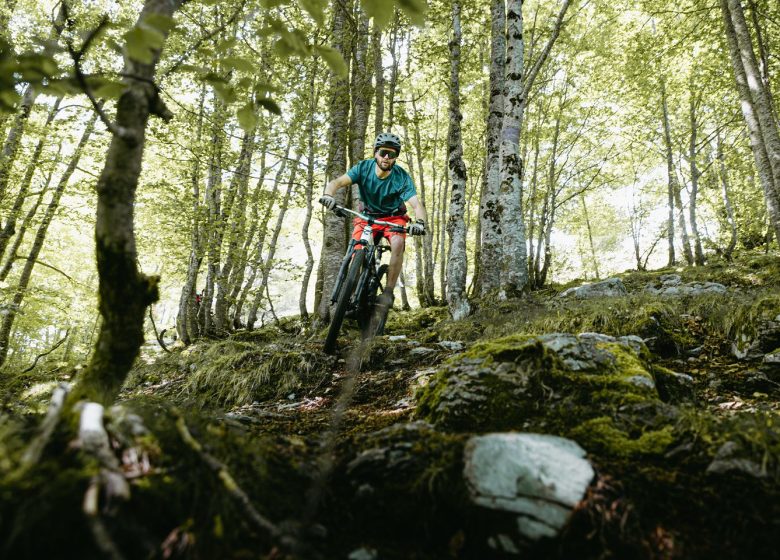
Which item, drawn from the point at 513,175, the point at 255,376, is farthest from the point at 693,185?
the point at 255,376

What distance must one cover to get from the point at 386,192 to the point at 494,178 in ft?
15.7

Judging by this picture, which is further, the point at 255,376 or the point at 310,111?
the point at 310,111

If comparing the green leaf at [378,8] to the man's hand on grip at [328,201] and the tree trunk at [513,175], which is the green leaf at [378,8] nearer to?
the man's hand on grip at [328,201]

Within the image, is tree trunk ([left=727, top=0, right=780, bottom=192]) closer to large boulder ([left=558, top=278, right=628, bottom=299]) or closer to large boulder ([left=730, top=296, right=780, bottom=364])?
large boulder ([left=558, top=278, right=628, bottom=299])

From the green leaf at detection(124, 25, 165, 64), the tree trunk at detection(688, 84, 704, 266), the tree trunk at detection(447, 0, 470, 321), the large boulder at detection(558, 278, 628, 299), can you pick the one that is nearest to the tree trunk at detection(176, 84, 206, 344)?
the tree trunk at detection(447, 0, 470, 321)

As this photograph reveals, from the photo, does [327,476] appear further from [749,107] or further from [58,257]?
[58,257]

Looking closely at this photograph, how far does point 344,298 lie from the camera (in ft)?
17.6

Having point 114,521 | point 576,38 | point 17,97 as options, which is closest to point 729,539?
point 114,521

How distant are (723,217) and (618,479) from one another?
882 inches

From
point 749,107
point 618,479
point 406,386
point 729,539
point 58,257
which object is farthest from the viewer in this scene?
point 58,257

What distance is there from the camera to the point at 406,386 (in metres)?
3.75

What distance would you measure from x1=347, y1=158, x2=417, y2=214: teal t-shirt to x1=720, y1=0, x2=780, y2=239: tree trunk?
8.82 m

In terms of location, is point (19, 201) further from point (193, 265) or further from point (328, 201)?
point (328, 201)

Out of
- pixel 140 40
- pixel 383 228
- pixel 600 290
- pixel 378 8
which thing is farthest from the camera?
pixel 600 290
